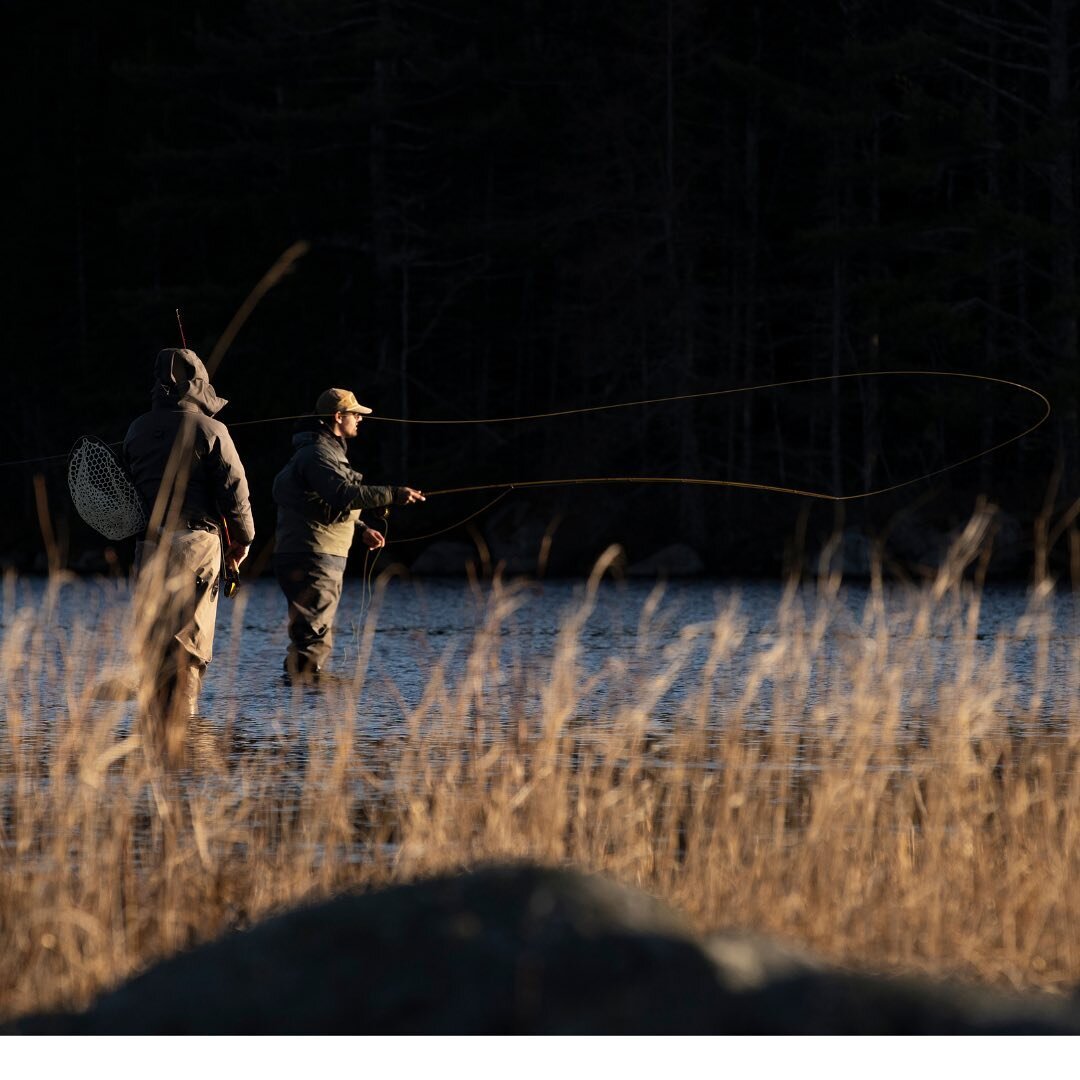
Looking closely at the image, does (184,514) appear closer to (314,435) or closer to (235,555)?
(235,555)

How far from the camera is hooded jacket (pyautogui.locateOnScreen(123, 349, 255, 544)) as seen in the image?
9250 mm

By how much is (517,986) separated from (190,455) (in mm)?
6165

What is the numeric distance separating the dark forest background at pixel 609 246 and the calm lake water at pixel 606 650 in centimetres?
703

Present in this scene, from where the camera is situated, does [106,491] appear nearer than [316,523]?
Yes

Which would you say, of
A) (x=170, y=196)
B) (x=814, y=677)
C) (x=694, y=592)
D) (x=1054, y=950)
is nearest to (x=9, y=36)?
(x=170, y=196)

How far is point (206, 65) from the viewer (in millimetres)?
36531

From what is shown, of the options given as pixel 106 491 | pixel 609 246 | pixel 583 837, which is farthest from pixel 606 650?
pixel 609 246

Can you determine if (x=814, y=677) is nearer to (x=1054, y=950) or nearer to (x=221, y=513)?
(x=221, y=513)

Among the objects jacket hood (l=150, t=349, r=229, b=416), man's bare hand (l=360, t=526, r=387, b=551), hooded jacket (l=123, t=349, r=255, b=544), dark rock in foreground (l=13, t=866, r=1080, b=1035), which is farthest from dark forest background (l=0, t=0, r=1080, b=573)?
dark rock in foreground (l=13, t=866, r=1080, b=1035)

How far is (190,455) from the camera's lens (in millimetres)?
9250

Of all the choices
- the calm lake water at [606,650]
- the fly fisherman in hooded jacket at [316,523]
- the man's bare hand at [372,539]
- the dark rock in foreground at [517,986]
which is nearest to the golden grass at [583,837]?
the calm lake water at [606,650]

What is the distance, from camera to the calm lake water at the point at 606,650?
8.22 m

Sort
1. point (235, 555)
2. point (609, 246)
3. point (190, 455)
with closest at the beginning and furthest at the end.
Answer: point (190, 455) < point (235, 555) < point (609, 246)

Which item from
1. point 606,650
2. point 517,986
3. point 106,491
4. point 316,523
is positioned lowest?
point 517,986
